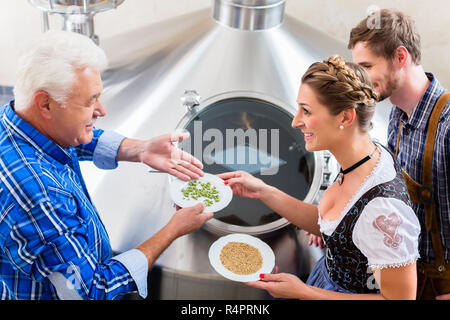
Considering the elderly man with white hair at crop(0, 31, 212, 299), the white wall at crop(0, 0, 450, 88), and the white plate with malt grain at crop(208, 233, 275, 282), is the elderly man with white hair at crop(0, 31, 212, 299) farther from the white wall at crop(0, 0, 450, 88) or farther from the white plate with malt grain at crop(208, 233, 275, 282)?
the white wall at crop(0, 0, 450, 88)

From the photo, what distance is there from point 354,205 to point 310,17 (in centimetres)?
245

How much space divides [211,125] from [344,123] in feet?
2.31

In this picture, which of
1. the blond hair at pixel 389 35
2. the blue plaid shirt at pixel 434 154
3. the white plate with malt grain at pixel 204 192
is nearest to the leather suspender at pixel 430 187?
the blue plaid shirt at pixel 434 154

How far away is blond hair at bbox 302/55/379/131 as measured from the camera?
4.57 feet

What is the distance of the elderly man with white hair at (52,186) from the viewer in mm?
1283

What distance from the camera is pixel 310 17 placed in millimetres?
3490

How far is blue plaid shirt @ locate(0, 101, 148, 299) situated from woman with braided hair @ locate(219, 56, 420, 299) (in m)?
0.54

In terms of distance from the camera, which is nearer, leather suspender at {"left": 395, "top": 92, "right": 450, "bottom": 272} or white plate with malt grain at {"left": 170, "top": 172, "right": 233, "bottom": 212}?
leather suspender at {"left": 395, "top": 92, "right": 450, "bottom": 272}

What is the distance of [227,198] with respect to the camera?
1.79 metres

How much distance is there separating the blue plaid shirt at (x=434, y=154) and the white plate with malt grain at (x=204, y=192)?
69cm

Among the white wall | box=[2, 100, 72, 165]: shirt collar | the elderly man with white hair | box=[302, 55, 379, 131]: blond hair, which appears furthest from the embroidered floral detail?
the white wall

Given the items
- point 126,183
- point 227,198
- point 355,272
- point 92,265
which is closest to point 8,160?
point 92,265

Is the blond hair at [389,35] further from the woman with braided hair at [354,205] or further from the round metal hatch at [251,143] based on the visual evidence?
the round metal hatch at [251,143]

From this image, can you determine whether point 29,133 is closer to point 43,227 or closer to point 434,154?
point 43,227
